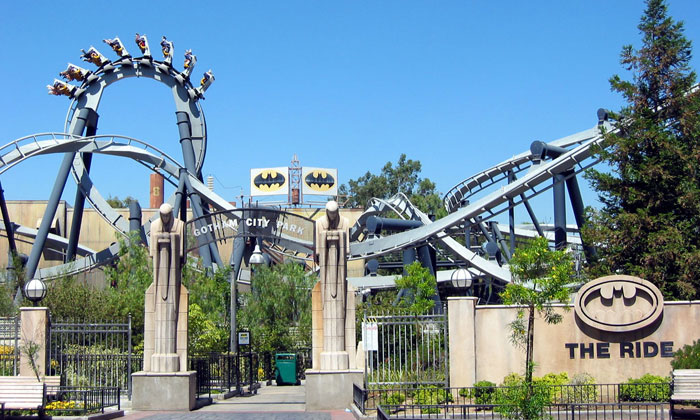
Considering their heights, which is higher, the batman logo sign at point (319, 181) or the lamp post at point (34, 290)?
the batman logo sign at point (319, 181)

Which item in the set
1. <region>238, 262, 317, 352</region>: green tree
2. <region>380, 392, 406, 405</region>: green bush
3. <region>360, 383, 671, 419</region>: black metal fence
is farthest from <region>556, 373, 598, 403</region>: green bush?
<region>238, 262, 317, 352</region>: green tree

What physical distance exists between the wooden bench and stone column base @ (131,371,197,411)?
3225 millimetres

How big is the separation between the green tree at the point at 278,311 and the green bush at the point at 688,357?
703 inches

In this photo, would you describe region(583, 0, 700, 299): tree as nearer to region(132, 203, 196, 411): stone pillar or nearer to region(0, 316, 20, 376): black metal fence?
region(132, 203, 196, 411): stone pillar

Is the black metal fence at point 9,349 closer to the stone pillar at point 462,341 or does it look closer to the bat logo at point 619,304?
the stone pillar at point 462,341

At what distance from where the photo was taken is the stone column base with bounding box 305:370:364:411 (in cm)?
2011

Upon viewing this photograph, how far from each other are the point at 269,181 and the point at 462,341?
6575cm

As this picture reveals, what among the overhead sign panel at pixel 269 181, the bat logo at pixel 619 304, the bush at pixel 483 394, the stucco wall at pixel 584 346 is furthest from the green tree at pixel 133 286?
the overhead sign panel at pixel 269 181

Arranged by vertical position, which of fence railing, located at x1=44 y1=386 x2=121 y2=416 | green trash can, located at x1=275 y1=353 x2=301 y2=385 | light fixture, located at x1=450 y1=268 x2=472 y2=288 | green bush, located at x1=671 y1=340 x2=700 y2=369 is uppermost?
light fixture, located at x1=450 y1=268 x2=472 y2=288

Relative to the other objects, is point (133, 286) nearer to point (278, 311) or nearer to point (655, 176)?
point (278, 311)

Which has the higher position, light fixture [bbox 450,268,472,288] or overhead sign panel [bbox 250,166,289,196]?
overhead sign panel [bbox 250,166,289,196]

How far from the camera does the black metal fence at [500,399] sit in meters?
17.8

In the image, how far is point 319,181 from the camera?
3319 inches

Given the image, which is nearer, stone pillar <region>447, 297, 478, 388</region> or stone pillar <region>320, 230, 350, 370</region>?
stone pillar <region>447, 297, 478, 388</region>
